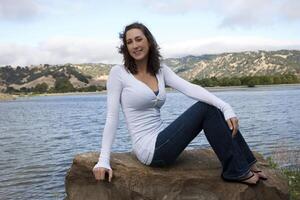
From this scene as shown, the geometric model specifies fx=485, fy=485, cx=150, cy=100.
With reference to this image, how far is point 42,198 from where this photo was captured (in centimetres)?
1416

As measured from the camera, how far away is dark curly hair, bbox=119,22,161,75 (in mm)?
7234

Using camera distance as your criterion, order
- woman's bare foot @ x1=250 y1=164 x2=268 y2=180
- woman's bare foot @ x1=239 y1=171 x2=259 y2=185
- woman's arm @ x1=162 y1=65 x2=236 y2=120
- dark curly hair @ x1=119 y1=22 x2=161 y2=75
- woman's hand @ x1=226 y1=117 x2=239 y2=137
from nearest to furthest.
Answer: woman's hand @ x1=226 y1=117 x2=239 y2=137, woman's arm @ x1=162 y1=65 x2=236 y2=120, woman's bare foot @ x1=239 y1=171 x2=259 y2=185, woman's bare foot @ x1=250 y1=164 x2=268 y2=180, dark curly hair @ x1=119 y1=22 x2=161 y2=75

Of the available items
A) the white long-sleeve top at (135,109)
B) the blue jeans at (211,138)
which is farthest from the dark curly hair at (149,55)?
the blue jeans at (211,138)

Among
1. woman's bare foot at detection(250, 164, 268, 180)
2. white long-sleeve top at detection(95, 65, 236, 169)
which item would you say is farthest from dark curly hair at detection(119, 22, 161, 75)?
woman's bare foot at detection(250, 164, 268, 180)

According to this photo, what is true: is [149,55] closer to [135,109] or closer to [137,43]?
[137,43]

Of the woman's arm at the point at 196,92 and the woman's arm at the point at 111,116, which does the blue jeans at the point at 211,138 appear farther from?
the woman's arm at the point at 111,116

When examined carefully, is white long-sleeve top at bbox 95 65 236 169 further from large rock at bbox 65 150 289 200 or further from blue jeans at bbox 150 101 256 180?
large rock at bbox 65 150 289 200

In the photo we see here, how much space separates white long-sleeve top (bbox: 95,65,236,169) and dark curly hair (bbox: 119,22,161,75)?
0.13 metres

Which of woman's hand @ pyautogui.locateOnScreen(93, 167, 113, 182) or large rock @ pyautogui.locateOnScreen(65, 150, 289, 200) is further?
large rock @ pyautogui.locateOnScreen(65, 150, 289, 200)

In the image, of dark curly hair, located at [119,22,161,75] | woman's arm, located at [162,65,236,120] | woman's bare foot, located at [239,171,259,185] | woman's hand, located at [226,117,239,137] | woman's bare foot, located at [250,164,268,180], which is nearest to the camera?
woman's hand, located at [226,117,239,137]

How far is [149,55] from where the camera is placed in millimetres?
7422

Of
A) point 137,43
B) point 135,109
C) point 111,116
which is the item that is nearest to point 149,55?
point 137,43

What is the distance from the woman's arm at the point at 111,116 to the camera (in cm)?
693

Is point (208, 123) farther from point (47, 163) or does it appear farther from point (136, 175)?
point (47, 163)
